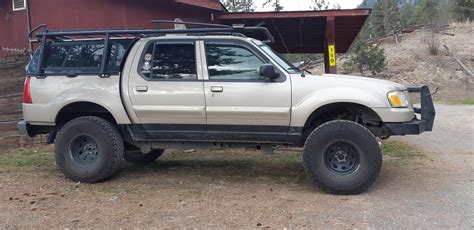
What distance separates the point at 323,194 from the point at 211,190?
1380mm

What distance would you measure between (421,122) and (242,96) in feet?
7.24

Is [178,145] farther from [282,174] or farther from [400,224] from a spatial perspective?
[400,224]

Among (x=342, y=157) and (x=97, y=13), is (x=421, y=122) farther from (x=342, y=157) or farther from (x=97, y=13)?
(x=97, y=13)

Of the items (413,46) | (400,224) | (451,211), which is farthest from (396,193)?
(413,46)

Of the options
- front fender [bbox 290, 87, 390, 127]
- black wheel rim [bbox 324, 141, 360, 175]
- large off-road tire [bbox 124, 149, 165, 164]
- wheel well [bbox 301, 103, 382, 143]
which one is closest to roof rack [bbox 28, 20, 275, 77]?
front fender [bbox 290, 87, 390, 127]

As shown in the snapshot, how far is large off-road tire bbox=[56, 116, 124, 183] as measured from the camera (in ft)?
21.7

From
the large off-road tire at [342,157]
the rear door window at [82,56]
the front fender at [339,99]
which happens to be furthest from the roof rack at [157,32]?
the large off-road tire at [342,157]

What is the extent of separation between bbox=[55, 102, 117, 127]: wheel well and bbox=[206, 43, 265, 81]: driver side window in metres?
1.63

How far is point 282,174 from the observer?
726 centimetres

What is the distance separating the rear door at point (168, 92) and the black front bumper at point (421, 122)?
2358 mm

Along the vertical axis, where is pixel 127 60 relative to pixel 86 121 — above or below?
above

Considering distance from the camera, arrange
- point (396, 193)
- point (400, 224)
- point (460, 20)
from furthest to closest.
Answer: point (460, 20)
point (396, 193)
point (400, 224)

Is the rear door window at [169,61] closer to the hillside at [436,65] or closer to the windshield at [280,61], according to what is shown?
the windshield at [280,61]

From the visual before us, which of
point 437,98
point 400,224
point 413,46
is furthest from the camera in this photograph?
point 413,46
